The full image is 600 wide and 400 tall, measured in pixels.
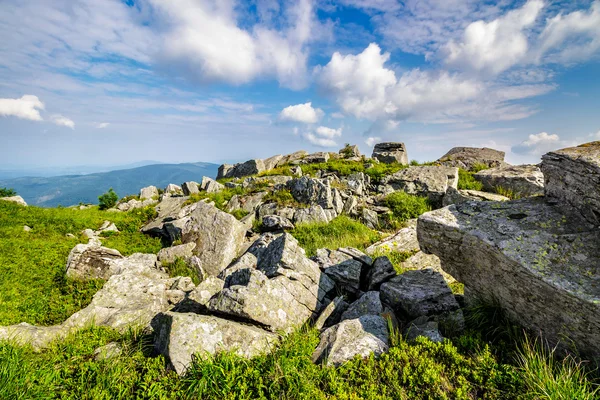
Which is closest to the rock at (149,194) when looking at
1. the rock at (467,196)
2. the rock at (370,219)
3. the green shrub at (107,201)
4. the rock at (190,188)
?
the green shrub at (107,201)

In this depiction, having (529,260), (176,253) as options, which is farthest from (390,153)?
(529,260)

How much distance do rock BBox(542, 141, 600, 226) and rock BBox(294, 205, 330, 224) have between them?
11.5 m

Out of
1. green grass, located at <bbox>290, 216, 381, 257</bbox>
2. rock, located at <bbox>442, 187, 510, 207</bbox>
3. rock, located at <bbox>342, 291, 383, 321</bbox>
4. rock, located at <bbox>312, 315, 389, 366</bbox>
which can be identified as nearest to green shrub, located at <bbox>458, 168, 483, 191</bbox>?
rock, located at <bbox>442, 187, 510, 207</bbox>

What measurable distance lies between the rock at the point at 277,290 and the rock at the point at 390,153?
92.6 feet

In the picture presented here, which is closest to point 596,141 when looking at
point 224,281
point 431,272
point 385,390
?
point 431,272

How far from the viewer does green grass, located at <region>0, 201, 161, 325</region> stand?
8961 millimetres

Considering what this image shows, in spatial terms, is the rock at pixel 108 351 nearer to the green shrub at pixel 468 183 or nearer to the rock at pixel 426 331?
the rock at pixel 426 331

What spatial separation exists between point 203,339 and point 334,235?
10143 millimetres

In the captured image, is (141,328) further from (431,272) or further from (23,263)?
(23,263)

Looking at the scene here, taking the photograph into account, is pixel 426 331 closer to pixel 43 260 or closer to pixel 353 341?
pixel 353 341

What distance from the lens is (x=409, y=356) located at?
5367 mm

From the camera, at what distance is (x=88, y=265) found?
1081 cm

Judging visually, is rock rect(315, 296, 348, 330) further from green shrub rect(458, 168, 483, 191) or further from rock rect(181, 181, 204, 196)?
rock rect(181, 181, 204, 196)

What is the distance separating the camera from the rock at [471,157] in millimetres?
30877
